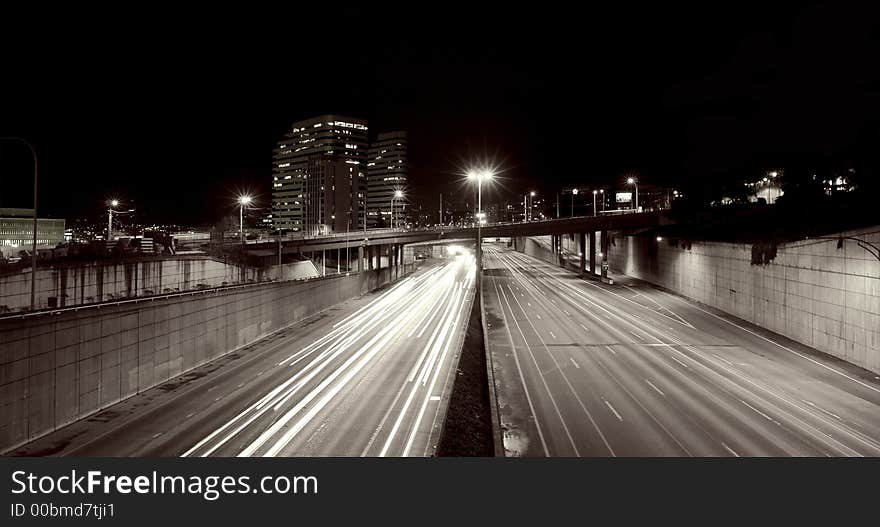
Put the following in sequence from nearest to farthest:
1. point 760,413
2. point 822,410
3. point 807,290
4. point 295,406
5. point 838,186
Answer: point 295,406 → point 760,413 → point 822,410 → point 807,290 → point 838,186

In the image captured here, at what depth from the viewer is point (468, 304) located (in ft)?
188

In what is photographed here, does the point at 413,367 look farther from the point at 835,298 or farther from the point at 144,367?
the point at 835,298

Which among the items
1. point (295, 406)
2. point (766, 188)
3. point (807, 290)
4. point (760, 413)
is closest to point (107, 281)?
point (295, 406)

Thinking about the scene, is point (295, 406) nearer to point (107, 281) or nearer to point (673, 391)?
point (107, 281)

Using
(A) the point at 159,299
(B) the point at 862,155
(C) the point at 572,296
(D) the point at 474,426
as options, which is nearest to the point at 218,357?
(A) the point at 159,299

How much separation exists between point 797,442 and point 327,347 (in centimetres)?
2609

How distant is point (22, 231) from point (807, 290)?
65605 millimetres

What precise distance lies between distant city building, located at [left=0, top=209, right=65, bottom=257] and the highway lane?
36566 millimetres

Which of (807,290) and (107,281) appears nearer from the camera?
(107,281)

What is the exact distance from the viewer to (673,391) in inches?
960

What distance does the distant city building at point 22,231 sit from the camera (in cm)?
4057

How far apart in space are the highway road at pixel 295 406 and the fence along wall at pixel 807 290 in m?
23.5

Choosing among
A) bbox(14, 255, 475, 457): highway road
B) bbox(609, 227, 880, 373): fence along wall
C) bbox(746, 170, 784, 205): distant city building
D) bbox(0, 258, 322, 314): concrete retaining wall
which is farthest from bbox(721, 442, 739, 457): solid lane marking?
bbox(746, 170, 784, 205): distant city building

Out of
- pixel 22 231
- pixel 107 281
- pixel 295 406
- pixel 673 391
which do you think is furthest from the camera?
pixel 22 231
